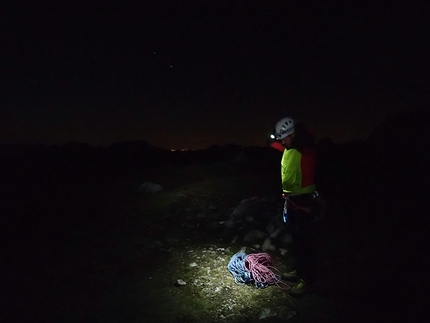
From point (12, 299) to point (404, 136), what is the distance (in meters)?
11.0

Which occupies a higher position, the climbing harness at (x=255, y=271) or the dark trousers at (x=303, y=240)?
the dark trousers at (x=303, y=240)

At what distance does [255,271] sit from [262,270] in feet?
0.37

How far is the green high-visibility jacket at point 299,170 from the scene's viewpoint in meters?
4.15

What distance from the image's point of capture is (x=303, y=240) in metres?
4.48

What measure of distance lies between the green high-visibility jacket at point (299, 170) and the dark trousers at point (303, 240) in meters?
0.33

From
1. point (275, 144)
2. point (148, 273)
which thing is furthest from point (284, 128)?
point (148, 273)

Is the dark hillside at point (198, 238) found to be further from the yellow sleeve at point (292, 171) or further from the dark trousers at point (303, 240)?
the yellow sleeve at point (292, 171)

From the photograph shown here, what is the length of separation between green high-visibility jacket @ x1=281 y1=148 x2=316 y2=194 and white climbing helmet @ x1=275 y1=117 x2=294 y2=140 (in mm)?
217

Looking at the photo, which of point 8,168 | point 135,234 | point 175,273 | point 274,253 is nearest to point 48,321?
point 175,273

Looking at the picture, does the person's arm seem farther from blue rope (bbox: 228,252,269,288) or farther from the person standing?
blue rope (bbox: 228,252,269,288)

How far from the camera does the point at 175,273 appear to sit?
5207mm

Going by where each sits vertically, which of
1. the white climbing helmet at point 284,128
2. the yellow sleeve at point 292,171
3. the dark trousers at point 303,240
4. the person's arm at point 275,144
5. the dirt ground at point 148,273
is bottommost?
the dirt ground at point 148,273

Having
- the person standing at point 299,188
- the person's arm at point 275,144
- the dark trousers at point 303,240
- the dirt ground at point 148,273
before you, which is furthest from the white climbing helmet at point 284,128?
the dirt ground at point 148,273

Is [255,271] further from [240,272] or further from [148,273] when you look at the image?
[148,273]
